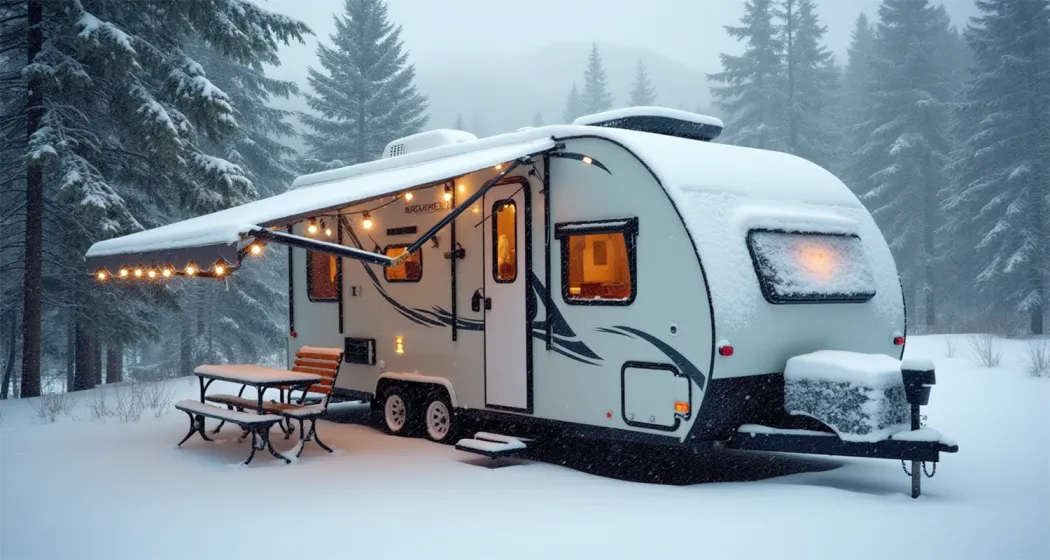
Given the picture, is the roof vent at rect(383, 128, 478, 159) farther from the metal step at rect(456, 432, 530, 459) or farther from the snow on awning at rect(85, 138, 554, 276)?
the metal step at rect(456, 432, 530, 459)

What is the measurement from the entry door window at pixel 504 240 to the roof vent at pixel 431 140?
1888 millimetres

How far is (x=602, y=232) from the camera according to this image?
8.06 metres

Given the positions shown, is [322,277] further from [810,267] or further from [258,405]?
[810,267]

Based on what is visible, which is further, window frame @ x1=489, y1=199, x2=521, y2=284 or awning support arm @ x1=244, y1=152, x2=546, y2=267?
window frame @ x1=489, y1=199, x2=521, y2=284

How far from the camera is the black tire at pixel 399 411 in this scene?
1009 cm

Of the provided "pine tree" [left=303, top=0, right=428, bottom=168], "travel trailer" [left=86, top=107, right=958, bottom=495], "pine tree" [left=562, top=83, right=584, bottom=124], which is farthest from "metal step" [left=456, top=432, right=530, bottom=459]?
"pine tree" [left=562, top=83, right=584, bottom=124]

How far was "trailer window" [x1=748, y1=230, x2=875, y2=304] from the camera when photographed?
7.58 metres

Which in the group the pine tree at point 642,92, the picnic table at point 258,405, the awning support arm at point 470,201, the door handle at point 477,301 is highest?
the pine tree at point 642,92

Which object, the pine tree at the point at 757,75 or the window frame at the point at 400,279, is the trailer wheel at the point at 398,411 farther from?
the pine tree at the point at 757,75

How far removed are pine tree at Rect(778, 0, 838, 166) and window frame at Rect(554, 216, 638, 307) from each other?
27.0 m

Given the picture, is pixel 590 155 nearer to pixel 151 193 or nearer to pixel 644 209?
pixel 644 209

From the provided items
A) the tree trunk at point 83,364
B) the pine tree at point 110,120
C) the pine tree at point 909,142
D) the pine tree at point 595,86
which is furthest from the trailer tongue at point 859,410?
the pine tree at point 595,86

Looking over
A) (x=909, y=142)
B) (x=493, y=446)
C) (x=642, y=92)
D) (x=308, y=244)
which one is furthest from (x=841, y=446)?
(x=642, y=92)

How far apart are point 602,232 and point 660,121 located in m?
1.79
